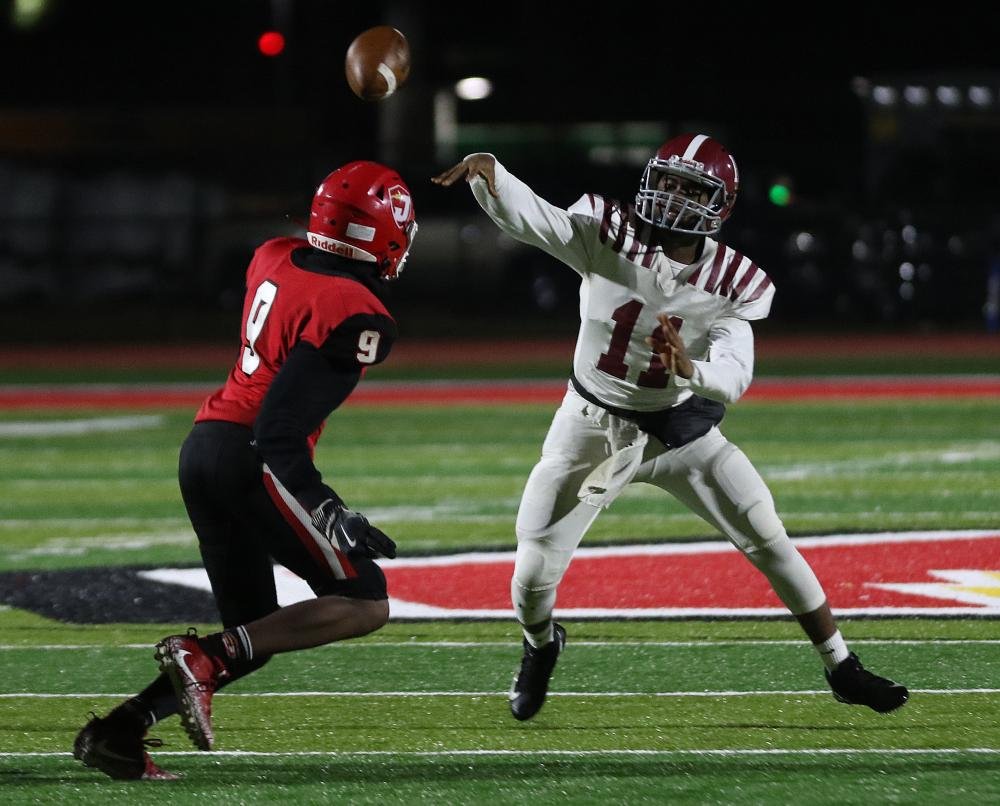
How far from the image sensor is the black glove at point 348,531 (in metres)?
4.26

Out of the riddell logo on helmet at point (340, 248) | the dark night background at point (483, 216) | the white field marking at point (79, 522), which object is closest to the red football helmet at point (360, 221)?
the riddell logo on helmet at point (340, 248)

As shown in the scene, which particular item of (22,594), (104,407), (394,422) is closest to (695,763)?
(22,594)

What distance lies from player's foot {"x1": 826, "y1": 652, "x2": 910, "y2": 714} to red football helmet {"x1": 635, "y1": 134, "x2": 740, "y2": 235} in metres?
1.29

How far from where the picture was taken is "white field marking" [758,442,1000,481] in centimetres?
1063

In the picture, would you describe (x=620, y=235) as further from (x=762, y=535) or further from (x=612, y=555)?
(x=612, y=555)

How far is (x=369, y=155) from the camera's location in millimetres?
24000

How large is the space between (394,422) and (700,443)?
28.5 ft

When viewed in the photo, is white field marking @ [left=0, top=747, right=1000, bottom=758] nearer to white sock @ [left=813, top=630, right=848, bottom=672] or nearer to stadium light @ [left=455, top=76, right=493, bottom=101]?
white sock @ [left=813, top=630, right=848, bottom=672]

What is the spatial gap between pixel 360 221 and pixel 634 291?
2.98ft

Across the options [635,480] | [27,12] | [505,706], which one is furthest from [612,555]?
[27,12]

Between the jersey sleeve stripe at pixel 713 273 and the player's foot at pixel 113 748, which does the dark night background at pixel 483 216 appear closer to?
the jersey sleeve stripe at pixel 713 273

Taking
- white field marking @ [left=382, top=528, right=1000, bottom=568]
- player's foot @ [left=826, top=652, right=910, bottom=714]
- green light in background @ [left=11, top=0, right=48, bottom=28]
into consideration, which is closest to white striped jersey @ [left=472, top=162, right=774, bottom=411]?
player's foot @ [left=826, top=652, right=910, bottom=714]

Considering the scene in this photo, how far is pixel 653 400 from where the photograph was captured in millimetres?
5262

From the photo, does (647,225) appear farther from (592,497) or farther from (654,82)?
(654,82)
